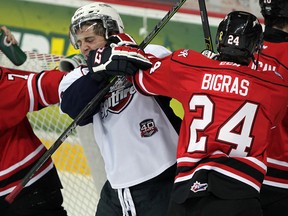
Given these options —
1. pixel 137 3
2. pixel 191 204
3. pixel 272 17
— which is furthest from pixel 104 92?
pixel 137 3

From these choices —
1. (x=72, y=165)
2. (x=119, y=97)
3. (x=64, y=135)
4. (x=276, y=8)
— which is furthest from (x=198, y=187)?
(x=72, y=165)

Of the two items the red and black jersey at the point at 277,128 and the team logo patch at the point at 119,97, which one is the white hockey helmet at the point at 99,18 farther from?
the red and black jersey at the point at 277,128

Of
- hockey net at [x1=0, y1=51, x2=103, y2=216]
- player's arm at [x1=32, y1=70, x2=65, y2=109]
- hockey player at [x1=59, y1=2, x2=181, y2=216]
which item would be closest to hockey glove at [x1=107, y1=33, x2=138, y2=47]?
hockey player at [x1=59, y1=2, x2=181, y2=216]

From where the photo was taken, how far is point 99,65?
2.38 m

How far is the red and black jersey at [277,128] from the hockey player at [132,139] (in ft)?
1.11

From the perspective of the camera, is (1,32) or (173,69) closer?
(173,69)

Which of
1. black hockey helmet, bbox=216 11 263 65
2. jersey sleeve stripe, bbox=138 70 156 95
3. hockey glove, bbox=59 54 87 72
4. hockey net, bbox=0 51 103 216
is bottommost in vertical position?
hockey net, bbox=0 51 103 216

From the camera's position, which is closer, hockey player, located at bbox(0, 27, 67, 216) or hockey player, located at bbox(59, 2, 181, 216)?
hockey player, located at bbox(59, 2, 181, 216)

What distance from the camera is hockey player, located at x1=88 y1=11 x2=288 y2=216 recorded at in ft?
7.35

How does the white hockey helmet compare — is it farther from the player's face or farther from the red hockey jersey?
the red hockey jersey

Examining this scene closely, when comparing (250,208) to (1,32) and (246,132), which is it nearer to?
(246,132)

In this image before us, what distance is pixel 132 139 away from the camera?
2471 millimetres

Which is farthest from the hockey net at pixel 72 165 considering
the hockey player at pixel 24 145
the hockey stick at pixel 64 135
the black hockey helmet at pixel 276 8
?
the black hockey helmet at pixel 276 8

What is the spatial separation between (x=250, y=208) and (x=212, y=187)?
115 mm
